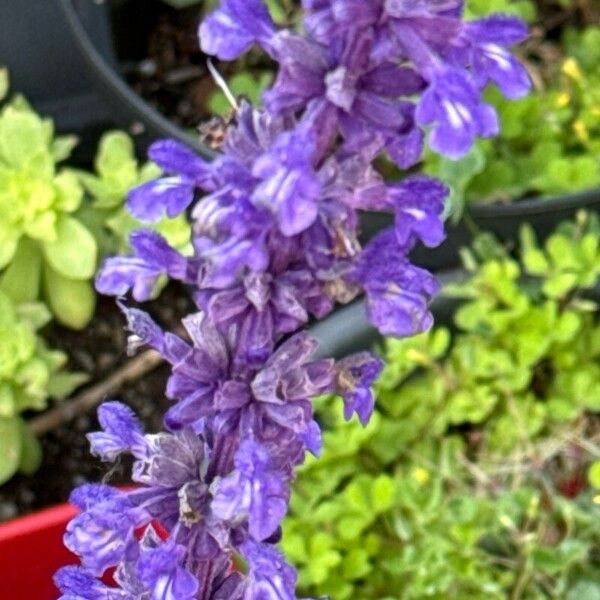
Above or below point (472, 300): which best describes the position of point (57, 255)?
above

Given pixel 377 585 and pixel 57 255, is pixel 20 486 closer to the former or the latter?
pixel 57 255

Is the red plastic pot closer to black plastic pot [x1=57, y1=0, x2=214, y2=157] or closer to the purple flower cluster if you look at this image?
the purple flower cluster

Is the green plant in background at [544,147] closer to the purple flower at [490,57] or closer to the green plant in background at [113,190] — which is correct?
the green plant in background at [113,190]

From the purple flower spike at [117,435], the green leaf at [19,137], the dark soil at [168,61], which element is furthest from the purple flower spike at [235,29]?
the dark soil at [168,61]

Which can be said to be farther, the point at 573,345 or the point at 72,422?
the point at 72,422

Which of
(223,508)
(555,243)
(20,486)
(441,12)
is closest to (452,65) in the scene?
(441,12)
